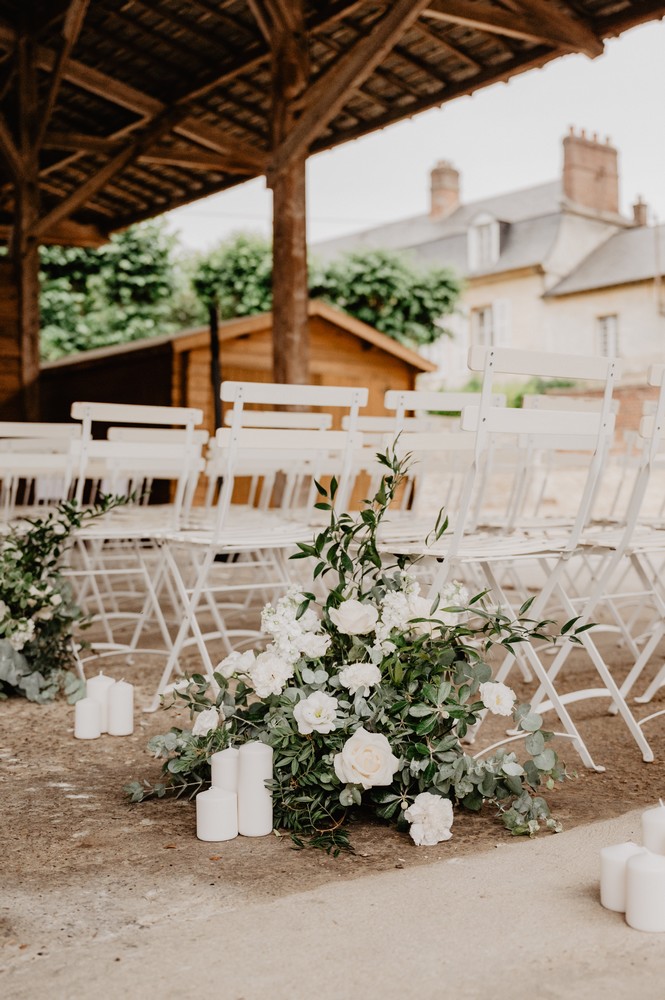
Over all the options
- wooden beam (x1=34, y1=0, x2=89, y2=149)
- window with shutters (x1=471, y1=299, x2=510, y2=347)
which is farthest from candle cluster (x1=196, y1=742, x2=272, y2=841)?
window with shutters (x1=471, y1=299, x2=510, y2=347)

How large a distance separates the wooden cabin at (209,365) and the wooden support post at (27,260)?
171 cm

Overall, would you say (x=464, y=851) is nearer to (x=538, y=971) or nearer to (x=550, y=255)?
(x=538, y=971)

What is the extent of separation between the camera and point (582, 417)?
2.72 meters

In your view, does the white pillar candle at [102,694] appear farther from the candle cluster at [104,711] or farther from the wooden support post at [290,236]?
the wooden support post at [290,236]

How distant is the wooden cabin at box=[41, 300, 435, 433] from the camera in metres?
11.4

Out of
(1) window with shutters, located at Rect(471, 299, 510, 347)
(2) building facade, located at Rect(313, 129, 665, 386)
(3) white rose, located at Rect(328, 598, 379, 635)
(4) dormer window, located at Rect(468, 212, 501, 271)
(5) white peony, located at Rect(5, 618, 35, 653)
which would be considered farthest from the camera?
(4) dormer window, located at Rect(468, 212, 501, 271)

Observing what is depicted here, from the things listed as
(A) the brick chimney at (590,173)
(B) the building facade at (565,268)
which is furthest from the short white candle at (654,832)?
(A) the brick chimney at (590,173)

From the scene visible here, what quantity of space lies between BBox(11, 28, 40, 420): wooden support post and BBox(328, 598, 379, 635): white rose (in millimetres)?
7877

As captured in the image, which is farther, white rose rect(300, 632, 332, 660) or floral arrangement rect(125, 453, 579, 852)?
white rose rect(300, 632, 332, 660)

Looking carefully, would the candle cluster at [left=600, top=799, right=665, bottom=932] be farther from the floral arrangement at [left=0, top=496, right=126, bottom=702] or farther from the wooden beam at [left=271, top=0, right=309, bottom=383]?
the wooden beam at [left=271, top=0, right=309, bottom=383]

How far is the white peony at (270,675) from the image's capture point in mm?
2301

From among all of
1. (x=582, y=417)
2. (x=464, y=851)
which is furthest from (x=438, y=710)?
(x=582, y=417)

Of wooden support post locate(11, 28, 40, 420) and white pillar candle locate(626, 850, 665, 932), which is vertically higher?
wooden support post locate(11, 28, 40, 420)

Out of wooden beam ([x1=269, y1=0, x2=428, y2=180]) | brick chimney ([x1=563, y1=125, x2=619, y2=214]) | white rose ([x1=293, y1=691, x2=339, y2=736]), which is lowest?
white rose ([x1=293, y1=691, x2=339, y2=736])
